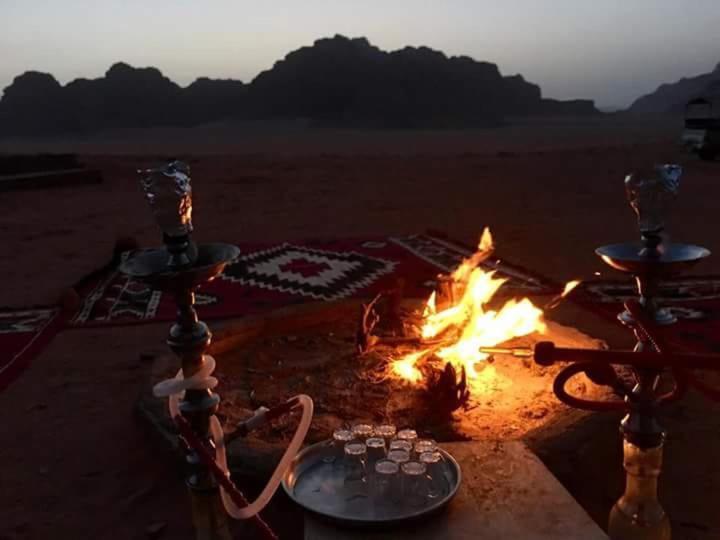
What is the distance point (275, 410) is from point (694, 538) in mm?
1805

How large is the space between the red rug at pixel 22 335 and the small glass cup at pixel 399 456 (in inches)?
131

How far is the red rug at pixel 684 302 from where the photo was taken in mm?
4777

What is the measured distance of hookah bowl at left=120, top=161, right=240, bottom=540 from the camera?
5.39ft

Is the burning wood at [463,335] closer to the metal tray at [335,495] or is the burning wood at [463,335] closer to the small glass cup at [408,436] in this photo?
the small glass cup at [408,436]

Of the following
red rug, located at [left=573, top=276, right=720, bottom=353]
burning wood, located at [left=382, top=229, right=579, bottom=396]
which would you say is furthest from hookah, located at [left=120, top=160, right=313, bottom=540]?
red rug, located at [left=573, top=276, right=720, bottom=353]

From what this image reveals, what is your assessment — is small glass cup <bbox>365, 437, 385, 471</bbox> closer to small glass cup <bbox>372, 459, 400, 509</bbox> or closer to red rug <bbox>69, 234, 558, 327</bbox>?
small glass cup <bbox>372, 459, 400, 509</bbox>

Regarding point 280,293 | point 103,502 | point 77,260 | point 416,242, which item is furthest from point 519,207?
point 103,502

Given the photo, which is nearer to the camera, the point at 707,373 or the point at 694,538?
the point at 694,538

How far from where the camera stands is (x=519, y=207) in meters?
12.0

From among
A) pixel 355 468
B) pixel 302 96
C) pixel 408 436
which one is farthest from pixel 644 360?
pixel 302 96

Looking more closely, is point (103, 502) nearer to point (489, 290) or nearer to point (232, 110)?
point (489, 290)

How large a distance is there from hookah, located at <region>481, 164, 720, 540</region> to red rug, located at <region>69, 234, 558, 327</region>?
3532 mm

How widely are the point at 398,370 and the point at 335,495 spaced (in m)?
1.73

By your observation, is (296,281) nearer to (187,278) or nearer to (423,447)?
(423,447)
